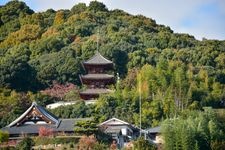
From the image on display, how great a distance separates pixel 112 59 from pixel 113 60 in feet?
0.67

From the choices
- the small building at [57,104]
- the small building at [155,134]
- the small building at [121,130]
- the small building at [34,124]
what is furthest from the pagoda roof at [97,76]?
the small building at [34,124]

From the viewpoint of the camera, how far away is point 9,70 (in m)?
67.2

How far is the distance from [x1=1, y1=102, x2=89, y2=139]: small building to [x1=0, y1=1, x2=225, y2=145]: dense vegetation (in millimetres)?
6884

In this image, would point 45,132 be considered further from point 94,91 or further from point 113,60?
point 113,60

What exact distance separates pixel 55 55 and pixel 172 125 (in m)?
35.0

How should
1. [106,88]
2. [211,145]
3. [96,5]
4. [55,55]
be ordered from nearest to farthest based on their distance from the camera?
[211,145] → [106,88] → [55,55] → [96,5]

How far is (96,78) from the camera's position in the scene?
63281mm

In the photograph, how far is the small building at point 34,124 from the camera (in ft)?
140

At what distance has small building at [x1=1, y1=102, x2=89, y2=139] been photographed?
1683 inches

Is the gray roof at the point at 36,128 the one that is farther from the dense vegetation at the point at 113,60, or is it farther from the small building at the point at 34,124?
the dense vegetation at the point at 113,60

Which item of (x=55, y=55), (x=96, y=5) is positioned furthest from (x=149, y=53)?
(x=96, y=5)

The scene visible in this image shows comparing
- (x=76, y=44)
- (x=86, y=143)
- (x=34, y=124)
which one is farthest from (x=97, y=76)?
(x=86, y=143)

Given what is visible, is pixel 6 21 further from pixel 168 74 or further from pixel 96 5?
pixel 168 74

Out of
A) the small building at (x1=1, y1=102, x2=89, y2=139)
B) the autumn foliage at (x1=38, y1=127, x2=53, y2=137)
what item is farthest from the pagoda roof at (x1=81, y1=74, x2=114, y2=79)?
the autumn foliage at (x1=38, y1=127, x2=53, y2=137)
